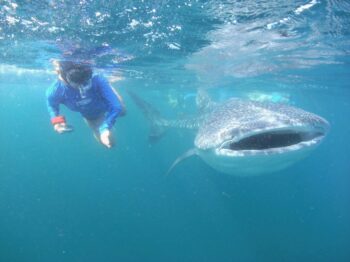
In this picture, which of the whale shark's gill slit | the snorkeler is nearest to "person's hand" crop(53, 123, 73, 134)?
the snorkeler

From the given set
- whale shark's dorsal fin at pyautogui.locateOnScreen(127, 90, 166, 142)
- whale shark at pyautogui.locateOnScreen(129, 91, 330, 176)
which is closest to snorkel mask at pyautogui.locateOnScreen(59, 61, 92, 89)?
whale shark at pyautogui.locateOnScreen(129, 91, 330, 176)

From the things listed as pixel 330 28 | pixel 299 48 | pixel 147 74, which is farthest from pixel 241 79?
pixel 330 28

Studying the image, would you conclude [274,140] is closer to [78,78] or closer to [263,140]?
[263,140]

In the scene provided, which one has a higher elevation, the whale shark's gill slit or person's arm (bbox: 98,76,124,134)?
person's arm (bbox: 98,76,124,134)

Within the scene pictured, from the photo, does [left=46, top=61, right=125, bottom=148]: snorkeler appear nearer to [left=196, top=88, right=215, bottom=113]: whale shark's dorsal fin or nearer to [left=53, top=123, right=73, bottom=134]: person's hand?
[left=53, top=123, right=73, bottom=134]: person's hand

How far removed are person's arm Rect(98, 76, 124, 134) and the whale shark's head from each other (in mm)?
2099

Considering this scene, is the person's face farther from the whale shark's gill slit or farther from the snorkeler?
the whale shark's gill slit

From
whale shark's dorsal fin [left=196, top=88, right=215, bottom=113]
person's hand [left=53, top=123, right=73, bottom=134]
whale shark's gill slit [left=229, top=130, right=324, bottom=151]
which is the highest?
person's hand [left=53, top=123, right=73, bottom=134]

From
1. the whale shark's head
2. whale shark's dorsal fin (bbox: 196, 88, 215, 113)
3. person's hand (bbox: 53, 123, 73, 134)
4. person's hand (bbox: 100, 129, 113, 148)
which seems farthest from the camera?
whale shark's dorsal fin (bbox: 196, 88, 215, 113)

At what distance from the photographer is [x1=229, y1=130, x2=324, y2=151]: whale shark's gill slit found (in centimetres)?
601

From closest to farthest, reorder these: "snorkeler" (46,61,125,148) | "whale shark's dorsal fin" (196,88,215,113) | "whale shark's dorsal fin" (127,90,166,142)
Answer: "snorkeler" (46,61,125,148), "whale shark's dorsal fin" (196,88,215,113), "whale shark's dorsal fin" (127,90,166,142)

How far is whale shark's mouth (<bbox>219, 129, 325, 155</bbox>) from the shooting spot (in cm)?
573

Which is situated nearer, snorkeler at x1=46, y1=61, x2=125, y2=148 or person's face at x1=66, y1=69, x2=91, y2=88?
snorkeler at x1=46, y1=61, x2=125, y2=148

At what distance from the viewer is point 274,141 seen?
269 inches
